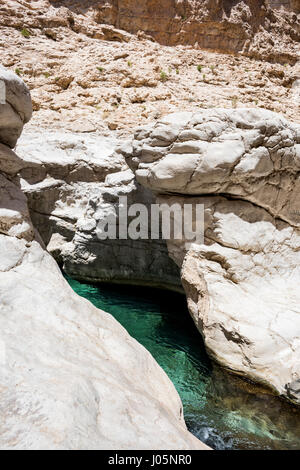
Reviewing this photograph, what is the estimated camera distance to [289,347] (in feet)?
15.0

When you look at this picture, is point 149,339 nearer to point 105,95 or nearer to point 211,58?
point 105,95

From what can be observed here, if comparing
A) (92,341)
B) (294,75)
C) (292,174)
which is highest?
(294,75)

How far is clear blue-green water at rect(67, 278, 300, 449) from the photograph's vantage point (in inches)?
156

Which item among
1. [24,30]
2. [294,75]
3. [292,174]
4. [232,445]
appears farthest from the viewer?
[294,75]

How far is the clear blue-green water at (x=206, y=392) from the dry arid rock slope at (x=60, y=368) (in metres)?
1.19

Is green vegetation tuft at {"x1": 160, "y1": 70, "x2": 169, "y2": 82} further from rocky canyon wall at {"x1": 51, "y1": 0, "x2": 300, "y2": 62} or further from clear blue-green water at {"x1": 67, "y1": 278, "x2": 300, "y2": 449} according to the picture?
clear blue-green water at {"x1": 67, "y1": 278, "x2": 300, "y2": 449}

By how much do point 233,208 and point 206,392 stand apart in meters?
3.04

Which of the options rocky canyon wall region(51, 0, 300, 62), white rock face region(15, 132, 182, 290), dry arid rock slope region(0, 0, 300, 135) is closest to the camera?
white rock face region(15, 132, 182, 290)

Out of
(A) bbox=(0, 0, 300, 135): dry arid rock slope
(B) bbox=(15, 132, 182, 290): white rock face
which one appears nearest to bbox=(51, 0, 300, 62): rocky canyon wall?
(A) bbox=(0, 0, 300, 135): dry arid rock slope

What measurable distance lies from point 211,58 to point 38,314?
17083mm

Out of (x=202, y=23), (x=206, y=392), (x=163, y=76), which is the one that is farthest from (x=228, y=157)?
(x=202, y=23)

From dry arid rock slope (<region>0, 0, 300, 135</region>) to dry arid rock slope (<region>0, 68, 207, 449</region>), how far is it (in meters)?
8.02

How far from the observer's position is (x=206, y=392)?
483 centimetres
